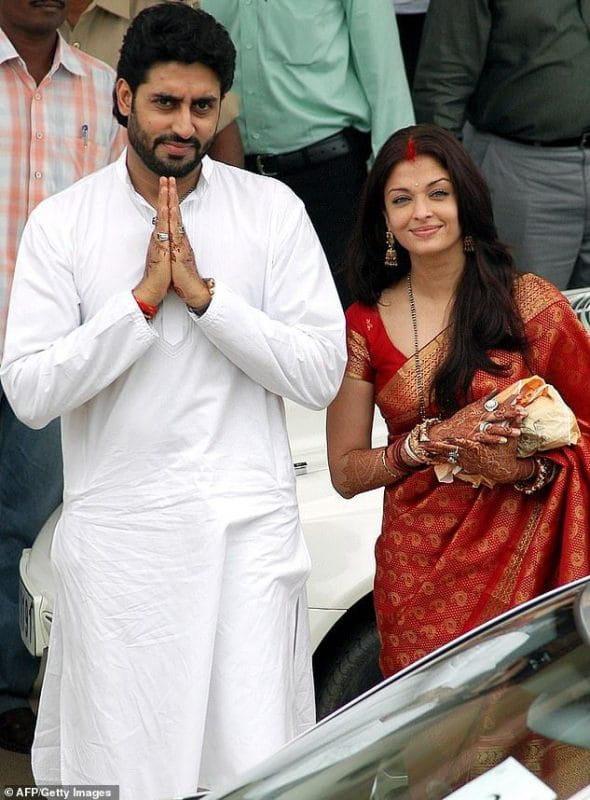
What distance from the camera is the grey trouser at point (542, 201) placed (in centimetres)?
505

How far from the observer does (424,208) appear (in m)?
3.56

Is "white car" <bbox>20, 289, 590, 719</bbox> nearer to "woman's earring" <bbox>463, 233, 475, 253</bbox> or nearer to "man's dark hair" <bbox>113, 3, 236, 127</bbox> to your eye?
"woman's earring" <bbox>463, 233, 475, 253</bbox>

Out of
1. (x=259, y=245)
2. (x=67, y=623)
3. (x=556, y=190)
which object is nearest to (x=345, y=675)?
(x=67, y=623)

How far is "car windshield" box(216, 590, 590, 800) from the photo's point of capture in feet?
7.14

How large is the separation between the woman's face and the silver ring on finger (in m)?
0.51

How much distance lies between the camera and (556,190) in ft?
16.6

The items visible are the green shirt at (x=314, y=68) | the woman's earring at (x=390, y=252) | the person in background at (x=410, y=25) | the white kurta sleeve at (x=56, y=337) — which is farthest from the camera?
the person in background at (x=410, y=25)

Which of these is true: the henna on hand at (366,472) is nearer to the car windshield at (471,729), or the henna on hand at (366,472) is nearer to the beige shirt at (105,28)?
the car windshield at (471,729)

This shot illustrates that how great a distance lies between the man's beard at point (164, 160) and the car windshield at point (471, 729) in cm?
120

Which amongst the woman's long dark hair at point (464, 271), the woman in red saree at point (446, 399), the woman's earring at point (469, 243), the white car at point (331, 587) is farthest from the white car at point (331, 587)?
the woman's earring at point (469, 243)

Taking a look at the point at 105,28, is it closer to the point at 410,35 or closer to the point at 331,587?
the point at 410,35

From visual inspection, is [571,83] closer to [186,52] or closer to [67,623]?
[186,52]

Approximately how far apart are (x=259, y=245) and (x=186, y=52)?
0.43 metres

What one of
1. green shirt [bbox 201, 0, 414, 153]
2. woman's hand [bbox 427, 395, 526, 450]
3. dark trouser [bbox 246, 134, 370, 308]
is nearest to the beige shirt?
green shirt [bbox 201, 0, 414, 153]
